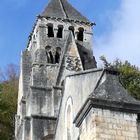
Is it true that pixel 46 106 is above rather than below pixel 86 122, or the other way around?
above

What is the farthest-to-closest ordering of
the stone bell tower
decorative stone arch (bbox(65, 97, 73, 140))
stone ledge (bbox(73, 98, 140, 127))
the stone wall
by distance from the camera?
the stone bell tower
decorative stone arch (bbox(65, 97, 73, 140))
stone ledge (bbox(73, 98, 140, 127))
the stone wall

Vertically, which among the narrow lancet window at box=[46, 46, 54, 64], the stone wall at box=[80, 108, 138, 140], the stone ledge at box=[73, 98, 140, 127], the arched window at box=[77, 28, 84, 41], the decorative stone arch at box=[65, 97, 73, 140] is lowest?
the stone wall at box=[80, 108, 138, 140]

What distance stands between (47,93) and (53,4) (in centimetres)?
1130

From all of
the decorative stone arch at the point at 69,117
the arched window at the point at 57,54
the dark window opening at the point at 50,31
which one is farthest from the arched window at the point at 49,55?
the decorative stone arch at the point at 69,117

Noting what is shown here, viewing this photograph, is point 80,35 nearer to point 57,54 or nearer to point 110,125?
point 57,54

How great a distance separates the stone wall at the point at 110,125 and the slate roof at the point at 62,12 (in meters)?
23.7

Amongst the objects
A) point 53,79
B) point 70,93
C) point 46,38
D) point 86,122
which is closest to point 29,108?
point 53,79

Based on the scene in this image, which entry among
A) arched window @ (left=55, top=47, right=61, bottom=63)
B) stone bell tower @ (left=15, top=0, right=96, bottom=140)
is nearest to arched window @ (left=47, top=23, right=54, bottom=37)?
stone bell tower @ (left=15, top=0, right=96, bottom=140)

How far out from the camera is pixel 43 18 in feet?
115

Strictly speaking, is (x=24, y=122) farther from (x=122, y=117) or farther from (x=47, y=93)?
(x=122, y=117)

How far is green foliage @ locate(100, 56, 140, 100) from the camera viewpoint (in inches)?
1069

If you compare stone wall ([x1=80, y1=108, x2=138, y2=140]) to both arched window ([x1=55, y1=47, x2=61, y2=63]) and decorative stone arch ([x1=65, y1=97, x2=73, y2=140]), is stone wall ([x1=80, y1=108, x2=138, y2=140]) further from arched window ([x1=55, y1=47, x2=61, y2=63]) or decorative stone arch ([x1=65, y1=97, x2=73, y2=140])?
arched window ([x1=55, y1=47, x2=61, y2=63])

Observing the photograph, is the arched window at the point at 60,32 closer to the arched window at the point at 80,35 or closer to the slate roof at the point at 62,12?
the slate roof at the point at 62,12

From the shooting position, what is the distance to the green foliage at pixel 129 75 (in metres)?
27.2
